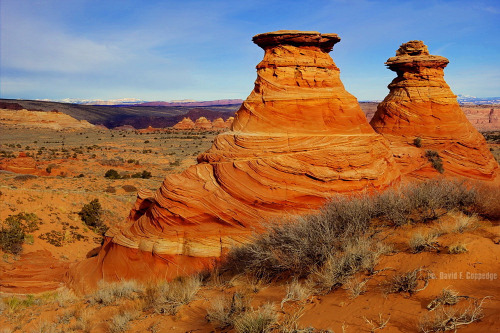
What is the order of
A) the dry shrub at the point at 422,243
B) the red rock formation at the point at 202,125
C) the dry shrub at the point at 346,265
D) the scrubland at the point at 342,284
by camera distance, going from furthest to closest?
the red rock formation at the point at 202,125 → the dry shrub at the point at 422,243 → the dry shrub at the point at 346,265 → the scrubland at the point at 342,284

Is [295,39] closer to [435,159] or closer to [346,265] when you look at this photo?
[346,265]

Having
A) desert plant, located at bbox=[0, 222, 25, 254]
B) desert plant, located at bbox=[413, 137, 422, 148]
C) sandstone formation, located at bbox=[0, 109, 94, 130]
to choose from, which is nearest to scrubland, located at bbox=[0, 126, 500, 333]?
desert plant, located at bbox=[0, 222, 25, 254]

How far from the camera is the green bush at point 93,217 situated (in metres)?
17.9

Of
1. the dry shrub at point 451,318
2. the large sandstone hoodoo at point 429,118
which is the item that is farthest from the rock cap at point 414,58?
the dry shrub at point 451,318

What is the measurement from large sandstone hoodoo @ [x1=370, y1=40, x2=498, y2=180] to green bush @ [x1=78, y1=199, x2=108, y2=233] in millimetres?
15853

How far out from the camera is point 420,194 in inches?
289

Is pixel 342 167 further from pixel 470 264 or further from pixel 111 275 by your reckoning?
pixel 111 275

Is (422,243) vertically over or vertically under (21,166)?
over

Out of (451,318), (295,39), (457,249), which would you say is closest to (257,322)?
(451,318)

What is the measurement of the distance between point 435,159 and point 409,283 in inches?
525

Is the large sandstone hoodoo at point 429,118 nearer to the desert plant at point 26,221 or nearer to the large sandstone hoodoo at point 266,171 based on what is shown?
the large sandstone hoodoo at point 266,171

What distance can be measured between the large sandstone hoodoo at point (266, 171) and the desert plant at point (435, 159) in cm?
573

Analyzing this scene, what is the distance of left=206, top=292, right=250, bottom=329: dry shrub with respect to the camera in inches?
194

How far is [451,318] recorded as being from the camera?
3.70 m
